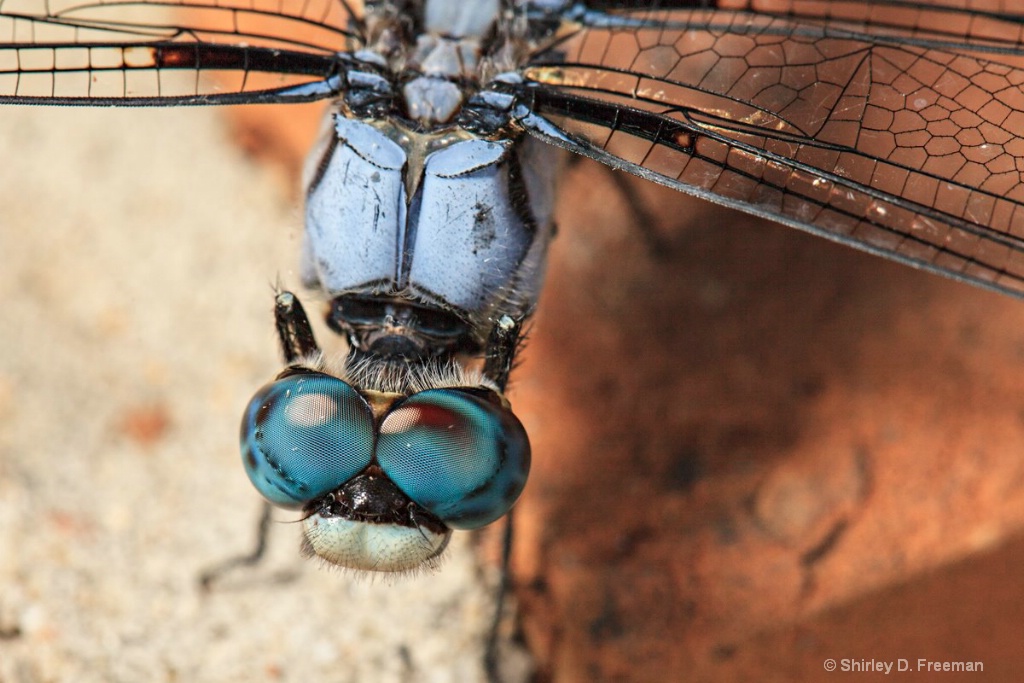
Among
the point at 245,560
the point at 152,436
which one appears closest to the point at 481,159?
the point at 245,560

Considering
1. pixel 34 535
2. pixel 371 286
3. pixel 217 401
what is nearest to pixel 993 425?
pixel 371 286

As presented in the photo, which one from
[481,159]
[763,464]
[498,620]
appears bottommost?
[498,620]

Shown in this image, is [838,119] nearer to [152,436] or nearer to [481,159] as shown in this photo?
[481,159]

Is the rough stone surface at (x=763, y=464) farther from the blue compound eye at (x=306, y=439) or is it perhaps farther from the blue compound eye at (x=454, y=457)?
the blue compound eye at (x=306, y=439)

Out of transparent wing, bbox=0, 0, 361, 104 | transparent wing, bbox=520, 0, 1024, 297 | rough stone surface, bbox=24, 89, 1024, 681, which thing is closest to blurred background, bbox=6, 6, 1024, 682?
rough stone surface, bbox=24, 89, 1024, 681

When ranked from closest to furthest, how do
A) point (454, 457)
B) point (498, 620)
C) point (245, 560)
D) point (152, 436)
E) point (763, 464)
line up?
point (454, 457) → point (498, 620) → point (763, 464) → point (245, 560) → point (152, 436)

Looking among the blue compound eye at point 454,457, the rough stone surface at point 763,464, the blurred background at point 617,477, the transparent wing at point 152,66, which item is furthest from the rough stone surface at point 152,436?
the blue compound eye at point 454,457

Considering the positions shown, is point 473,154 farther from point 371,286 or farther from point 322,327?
point 322,327
